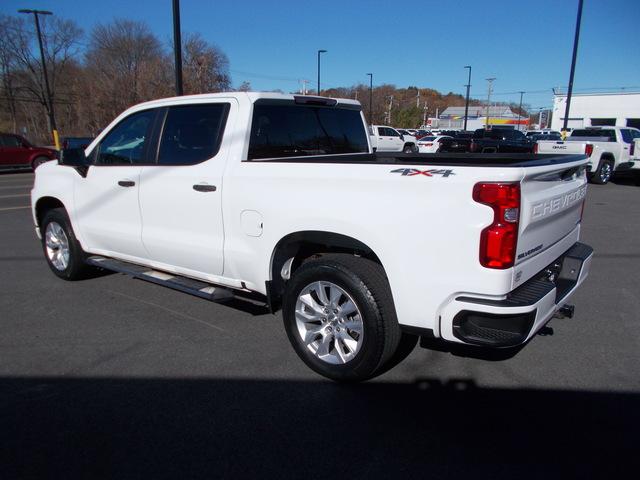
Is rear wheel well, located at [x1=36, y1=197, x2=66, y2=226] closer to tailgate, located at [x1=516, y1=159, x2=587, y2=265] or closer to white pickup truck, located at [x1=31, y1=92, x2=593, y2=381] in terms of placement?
white pickup truck, located at [x1=31, y1=92, x2=593, y2=381]

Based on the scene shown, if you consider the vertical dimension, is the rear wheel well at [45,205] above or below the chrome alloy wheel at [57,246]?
above

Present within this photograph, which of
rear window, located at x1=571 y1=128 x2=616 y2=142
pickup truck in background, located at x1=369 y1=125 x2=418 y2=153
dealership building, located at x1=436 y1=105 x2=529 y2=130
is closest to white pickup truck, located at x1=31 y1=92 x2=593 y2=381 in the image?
rear window, located at x1=571 y1=128 x2=616 y2=142

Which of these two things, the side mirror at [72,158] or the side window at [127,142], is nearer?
the side window at [127,142]

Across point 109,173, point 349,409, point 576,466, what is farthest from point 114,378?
point 576,466

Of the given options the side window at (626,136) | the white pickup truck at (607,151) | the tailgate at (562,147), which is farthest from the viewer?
the side window at (626,136)

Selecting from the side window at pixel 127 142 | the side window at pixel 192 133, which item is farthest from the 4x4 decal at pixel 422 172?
the side window at pixel 127 142

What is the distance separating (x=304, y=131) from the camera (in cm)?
440

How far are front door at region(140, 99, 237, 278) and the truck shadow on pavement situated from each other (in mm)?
1138

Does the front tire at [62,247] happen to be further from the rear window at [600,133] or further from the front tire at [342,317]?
the rear window at [600,133]

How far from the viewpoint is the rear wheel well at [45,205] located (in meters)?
5.56

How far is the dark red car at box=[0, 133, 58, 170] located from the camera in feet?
63.9

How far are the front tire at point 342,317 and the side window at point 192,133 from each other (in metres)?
1.35

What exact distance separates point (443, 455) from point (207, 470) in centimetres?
125

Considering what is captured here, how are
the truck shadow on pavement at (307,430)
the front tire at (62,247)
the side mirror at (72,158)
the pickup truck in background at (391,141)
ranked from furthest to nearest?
the pickup truck in background at (391,141) < the front tire at (62,247) < the side mirror at (72,158) < the truck shadow on pavement at (307,430)
